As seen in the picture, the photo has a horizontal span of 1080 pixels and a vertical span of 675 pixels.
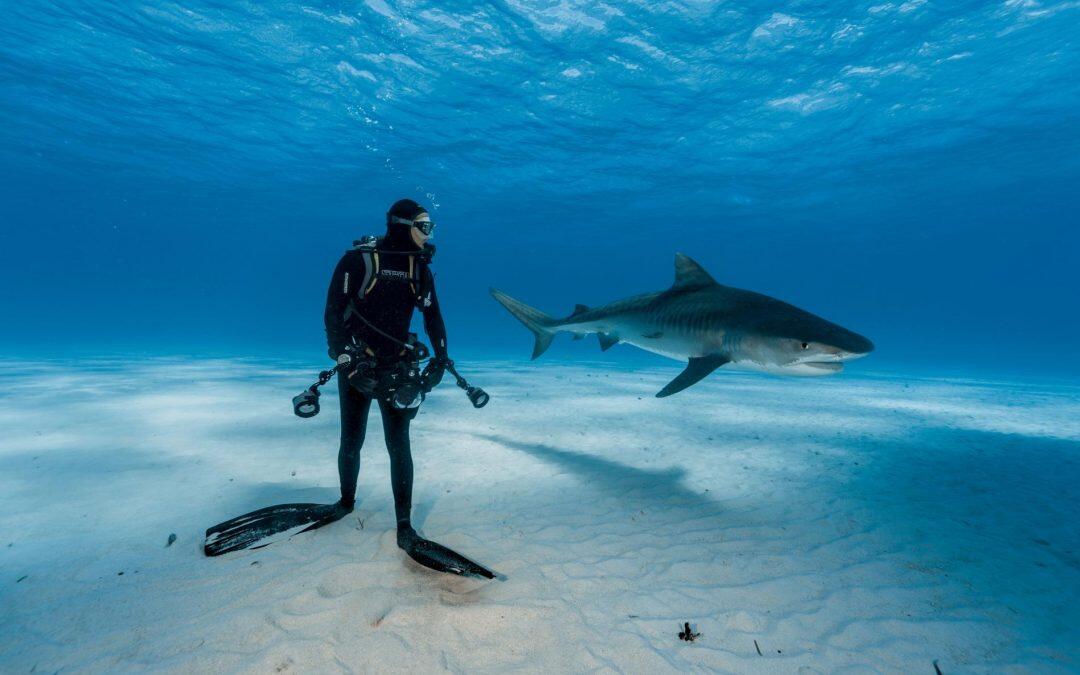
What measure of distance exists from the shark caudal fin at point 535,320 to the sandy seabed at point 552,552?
1.36 m

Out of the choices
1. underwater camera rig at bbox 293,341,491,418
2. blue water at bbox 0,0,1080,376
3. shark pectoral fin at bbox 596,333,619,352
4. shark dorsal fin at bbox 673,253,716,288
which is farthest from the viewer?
blue water at bbox 0,0,1080,376

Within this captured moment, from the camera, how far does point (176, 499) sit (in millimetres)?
4520

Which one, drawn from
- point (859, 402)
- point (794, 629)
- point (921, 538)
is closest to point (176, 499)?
point (794, 629)

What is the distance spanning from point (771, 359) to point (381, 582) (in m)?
3.90

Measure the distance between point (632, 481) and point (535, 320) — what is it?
10.4 ft

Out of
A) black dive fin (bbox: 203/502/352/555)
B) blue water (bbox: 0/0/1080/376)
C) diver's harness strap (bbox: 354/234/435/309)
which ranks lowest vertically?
black dive fin (bbox: 203/502/352/555)

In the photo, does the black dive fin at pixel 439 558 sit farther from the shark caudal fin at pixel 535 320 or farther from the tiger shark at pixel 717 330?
the shark caudal fin at pixel 535 320

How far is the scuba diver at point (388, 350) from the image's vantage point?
3410 millimetres

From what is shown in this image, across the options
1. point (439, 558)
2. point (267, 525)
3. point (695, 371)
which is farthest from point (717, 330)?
point (267, 525)

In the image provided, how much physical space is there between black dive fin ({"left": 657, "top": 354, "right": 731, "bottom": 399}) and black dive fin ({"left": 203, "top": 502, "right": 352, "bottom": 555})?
3.07 metres

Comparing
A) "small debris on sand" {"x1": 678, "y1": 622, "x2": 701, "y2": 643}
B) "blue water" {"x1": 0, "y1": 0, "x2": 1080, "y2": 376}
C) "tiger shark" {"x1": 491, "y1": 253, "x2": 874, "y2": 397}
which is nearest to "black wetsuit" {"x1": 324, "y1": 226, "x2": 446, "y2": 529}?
"small debris on sand" {"x1": 678, "y1": 622, "x2": 701, "y2": 643}

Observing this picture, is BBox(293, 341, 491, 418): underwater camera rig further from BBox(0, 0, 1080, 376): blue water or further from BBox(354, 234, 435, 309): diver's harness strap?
BBox(0, 0, 1080, 376): blue water

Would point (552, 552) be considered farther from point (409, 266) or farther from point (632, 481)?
point (409, 266)

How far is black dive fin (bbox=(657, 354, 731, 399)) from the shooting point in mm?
4660
